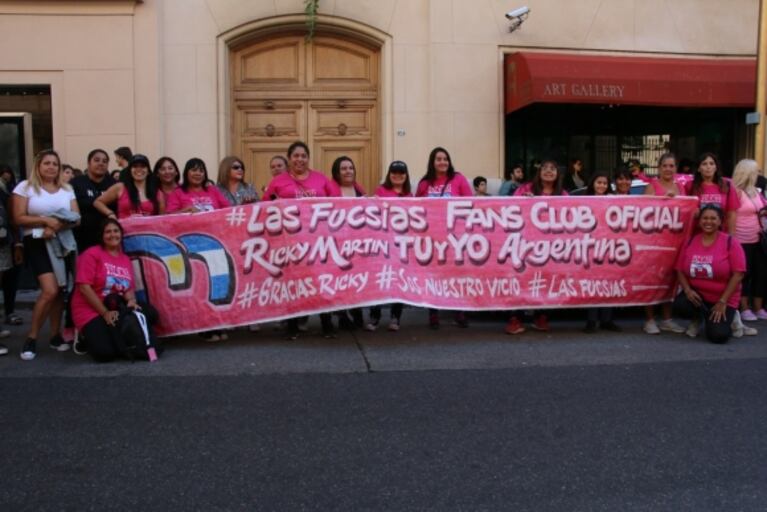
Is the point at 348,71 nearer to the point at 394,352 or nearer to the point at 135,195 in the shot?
the point at 135,195

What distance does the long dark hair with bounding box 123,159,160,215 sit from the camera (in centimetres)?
684

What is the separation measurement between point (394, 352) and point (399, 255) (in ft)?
2.99

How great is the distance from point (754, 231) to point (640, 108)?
5.83m

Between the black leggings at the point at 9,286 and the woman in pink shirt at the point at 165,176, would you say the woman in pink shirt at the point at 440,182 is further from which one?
the black leggings at the point at 9,286

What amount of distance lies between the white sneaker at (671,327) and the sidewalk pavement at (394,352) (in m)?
0.12

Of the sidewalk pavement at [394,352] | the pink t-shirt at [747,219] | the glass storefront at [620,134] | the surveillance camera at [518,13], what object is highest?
the surveillance camera at [518,13]

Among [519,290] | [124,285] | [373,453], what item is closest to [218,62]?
[124,285]

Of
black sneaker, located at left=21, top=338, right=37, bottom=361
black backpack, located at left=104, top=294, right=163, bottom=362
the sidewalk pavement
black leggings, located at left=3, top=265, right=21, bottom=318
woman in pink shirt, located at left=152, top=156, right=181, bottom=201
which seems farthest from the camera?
black leggings, located at left=3, top=265, right=21, bottom=318

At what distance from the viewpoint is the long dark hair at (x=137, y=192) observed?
6836 millimetres

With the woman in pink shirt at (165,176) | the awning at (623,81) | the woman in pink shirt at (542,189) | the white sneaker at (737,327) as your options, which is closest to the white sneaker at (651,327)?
the white sneaker at (737,327)

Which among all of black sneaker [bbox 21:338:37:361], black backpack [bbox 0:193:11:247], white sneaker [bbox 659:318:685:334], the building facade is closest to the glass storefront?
the building facade

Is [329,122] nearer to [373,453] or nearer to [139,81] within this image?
[139,81]

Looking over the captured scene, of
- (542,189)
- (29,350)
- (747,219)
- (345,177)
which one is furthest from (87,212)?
(747,219)

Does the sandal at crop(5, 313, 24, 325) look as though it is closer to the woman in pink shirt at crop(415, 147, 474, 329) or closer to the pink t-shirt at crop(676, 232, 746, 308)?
the woman in pink shirt at crop(415, 147, 474, 329)
